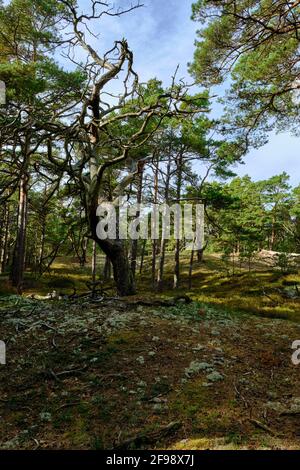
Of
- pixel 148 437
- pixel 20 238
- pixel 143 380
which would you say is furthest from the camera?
pixel 20 238

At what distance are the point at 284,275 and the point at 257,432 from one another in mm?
22285

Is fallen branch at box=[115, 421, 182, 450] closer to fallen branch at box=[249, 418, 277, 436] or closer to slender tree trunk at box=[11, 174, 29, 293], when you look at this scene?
fallen branch at box=[249, 418, 277, 436]

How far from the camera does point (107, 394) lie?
4.97 meters

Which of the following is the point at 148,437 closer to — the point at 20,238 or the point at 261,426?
the point at 261,426

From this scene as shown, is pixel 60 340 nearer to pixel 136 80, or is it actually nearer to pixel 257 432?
pixel 257 432

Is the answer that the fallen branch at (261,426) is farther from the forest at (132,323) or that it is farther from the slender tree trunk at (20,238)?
the slender tree trunk at (20,238)

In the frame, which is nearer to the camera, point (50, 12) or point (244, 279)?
point (50, 12)

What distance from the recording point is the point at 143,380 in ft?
17.6

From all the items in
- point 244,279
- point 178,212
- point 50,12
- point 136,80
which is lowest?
point 244,279

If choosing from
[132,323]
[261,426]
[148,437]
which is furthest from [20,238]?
[261,426]

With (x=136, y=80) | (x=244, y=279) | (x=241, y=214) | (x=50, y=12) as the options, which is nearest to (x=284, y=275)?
(x=244, y=279)

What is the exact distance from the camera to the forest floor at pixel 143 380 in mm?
4078
